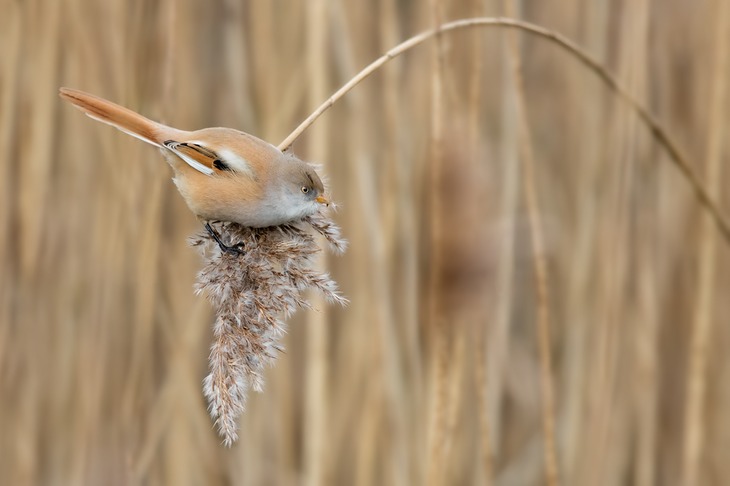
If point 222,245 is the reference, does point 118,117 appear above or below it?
above

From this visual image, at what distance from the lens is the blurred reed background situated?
2.03m

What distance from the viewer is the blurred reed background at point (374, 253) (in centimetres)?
203

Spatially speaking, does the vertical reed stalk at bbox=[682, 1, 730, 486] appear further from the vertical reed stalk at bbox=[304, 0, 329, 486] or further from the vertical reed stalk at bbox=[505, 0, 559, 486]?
the vertical reed stalk at bbox=[304, 0, 329, 486]

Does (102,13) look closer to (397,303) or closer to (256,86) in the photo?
(256,86)

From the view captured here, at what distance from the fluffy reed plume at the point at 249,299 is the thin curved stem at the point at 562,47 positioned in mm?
191

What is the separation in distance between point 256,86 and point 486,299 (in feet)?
3.21

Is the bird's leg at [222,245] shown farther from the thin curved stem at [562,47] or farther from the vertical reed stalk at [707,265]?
the vertical reed stalk at [707,265]

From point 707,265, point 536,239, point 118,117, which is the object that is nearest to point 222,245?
point 118,117

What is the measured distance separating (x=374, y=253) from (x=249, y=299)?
0.90 m

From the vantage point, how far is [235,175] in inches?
64.8

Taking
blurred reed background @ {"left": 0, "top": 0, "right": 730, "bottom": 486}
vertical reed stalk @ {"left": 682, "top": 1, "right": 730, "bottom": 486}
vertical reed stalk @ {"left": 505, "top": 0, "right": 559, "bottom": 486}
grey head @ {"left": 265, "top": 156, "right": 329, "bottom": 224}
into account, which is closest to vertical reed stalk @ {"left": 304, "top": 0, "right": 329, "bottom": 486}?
blurred reed background @ {"left": 0, "top": 0, "right": 730, "bottom": 486}

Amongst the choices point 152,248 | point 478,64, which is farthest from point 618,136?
point 152,248

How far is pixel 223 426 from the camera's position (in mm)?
1265

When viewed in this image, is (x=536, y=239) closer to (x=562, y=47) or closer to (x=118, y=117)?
(x=562, y=47)
